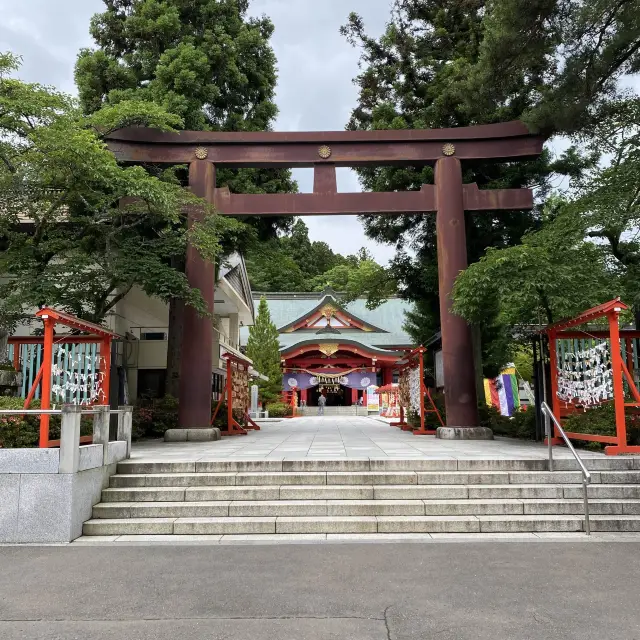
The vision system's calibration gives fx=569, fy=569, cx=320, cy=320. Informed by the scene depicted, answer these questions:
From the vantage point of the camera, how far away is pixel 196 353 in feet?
37.1

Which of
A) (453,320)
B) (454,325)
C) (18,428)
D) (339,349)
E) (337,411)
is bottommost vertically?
(337,411)

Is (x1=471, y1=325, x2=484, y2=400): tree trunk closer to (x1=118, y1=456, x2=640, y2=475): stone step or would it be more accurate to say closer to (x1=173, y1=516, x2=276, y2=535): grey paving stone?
(x1=118, y1=456, x2=640, y2=475): stone step

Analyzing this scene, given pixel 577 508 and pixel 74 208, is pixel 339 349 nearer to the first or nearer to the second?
pixel 74 208

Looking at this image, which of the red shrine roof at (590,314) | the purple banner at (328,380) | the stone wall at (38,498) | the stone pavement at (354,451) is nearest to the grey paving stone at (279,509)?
the stone pavement at (354,451)

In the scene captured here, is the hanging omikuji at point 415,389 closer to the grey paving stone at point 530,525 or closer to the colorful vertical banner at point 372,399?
the grey paving stone at point 530,525

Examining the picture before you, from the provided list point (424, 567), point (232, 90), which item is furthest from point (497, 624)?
point (232, 90)

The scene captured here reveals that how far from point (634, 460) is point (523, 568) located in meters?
3.22

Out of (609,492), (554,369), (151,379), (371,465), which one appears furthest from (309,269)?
(609,492)

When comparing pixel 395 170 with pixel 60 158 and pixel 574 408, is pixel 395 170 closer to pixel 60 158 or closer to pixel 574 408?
pixel 574 408

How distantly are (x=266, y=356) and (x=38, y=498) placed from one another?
74.1 ft

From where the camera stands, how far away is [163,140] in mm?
11641

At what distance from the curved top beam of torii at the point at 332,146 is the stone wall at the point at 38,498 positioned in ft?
24.7

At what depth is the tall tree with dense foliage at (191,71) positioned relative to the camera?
12914mm

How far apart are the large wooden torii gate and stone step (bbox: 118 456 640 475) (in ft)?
14.2
